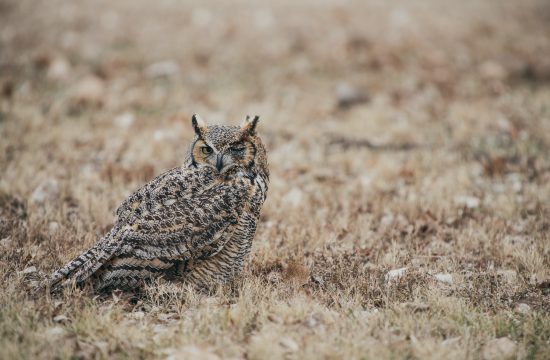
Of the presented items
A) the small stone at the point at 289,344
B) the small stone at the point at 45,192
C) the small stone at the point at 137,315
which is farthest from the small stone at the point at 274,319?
the small stone at the point at 45,192

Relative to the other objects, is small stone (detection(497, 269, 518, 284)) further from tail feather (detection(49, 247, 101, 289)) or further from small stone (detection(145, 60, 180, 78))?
small stone (detection(145, 60, 180, 78))

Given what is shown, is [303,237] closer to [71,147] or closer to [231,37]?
[71,147]

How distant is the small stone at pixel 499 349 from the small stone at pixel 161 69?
9258 millimetres

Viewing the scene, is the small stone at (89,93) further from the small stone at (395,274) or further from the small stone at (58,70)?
the small stone at (395,274)

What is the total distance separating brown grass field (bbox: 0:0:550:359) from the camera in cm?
380

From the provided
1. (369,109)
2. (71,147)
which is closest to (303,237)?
(71,147)

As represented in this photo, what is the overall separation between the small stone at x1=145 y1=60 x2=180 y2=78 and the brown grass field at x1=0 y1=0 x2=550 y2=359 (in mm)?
63

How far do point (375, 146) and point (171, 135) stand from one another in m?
3.35

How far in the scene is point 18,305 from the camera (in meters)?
3.83

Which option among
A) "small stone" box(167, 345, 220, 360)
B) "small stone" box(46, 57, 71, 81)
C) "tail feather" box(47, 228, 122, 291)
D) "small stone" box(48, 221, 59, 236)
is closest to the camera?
"small stone" box(167, 345, 220, 360)

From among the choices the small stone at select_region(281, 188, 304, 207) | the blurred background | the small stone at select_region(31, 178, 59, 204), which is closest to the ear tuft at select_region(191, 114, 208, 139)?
the blurred background

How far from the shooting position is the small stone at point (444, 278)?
15.5ft

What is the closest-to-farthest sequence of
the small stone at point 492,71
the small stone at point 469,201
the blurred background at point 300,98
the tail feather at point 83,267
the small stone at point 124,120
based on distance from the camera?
the tail feather at point 83,267 < the small stone at point 469,201 < the blurred background at point 300,98 < the small stone at point 124,120 < the small stone at point 492,71

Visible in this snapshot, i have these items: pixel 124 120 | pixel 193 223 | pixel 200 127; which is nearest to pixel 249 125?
pixel 200 127
